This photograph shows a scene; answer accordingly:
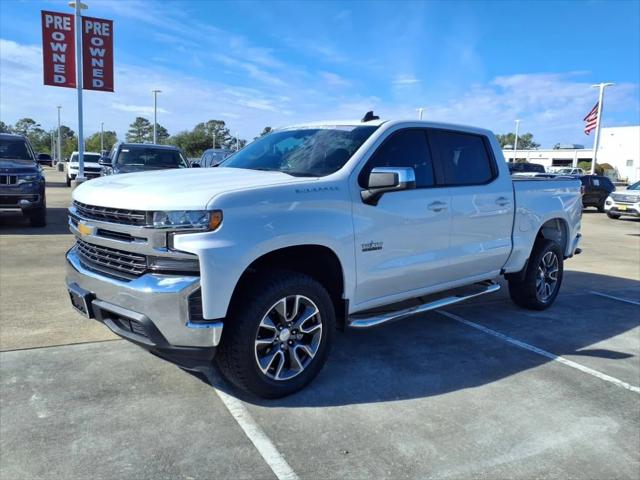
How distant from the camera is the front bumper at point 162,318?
9.95ft

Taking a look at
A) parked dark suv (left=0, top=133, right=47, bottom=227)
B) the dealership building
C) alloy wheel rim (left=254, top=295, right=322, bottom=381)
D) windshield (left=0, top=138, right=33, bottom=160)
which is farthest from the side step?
the dealership building

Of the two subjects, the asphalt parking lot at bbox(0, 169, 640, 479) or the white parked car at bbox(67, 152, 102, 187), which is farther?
the white parked car at bbox(67, 152, 102, 187)

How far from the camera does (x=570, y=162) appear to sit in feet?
267

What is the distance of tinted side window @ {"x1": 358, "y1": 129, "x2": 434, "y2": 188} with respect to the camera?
13.6ft

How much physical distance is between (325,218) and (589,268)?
24.4ft

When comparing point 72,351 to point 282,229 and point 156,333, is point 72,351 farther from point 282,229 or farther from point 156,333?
point 282,229

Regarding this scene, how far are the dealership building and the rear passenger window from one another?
66708mm

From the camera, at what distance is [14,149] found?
11086 mm

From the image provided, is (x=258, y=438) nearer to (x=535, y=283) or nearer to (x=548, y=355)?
(x=548, y=355)

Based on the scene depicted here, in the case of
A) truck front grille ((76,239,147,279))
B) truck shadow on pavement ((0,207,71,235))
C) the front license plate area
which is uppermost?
truck front grille ((76,239,147,279))

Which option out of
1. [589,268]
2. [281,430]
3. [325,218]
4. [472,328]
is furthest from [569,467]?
[589,268]

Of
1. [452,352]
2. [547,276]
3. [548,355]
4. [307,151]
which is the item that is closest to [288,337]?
[307,151]

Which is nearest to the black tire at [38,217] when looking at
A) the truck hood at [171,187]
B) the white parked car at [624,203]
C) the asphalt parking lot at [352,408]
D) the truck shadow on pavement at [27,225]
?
the truck shadow on pavement at [27,225]

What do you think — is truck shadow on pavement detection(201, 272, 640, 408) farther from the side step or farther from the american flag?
the american flag
